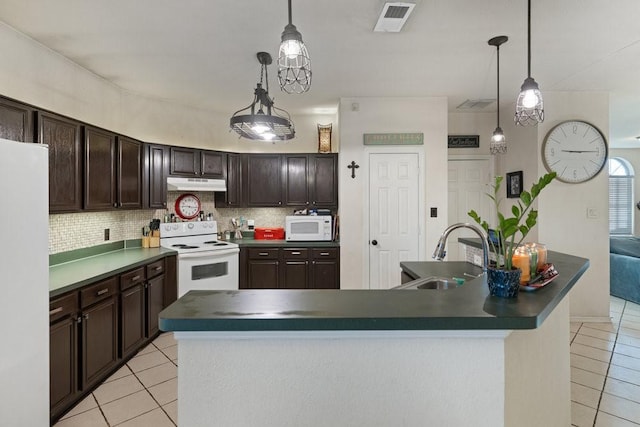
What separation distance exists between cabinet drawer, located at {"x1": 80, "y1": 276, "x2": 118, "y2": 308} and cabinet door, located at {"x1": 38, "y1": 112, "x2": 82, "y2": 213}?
634 millimetres

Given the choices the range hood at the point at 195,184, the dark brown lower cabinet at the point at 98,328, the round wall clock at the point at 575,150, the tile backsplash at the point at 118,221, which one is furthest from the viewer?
the range hood at the point at 195,184

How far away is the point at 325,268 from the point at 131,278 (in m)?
2.22

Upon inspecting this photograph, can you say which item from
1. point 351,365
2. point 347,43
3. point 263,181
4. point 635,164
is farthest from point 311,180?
point 635,164

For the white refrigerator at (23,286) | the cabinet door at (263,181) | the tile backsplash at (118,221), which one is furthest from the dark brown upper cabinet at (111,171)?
the cabinet door at (263,181)

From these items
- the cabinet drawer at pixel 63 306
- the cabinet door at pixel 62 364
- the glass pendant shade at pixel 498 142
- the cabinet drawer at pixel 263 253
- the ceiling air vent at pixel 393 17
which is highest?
the ceiling air vent at pixel 393 17

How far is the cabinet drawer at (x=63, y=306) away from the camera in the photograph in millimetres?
2108

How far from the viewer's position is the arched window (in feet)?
23.9

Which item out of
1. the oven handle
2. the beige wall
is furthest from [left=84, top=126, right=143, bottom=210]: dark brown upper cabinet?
the beige wall

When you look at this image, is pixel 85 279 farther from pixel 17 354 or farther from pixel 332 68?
pixel 332 68

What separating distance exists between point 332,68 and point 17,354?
10.4ft

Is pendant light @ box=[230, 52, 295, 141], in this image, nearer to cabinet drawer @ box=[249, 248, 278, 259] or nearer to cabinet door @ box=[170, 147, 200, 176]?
cabinet door @ box=[170, 147, 200, 176]

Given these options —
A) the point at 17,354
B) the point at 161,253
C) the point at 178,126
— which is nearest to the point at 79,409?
the point at 17,354

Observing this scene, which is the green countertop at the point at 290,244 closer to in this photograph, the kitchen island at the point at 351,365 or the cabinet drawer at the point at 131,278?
the cabinet drawer at the point at 131,278

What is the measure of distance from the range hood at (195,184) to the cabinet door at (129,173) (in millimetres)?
405
